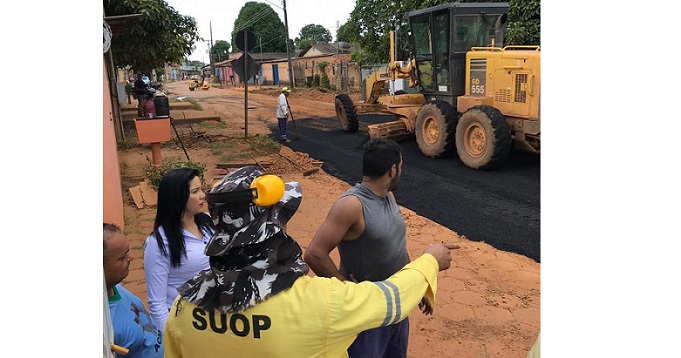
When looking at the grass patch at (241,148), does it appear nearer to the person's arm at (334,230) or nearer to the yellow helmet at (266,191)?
the person's arm at (334,230)

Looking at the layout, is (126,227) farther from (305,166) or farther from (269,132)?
(269,132)

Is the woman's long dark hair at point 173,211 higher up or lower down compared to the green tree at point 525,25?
lower down

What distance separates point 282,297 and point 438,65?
857cm

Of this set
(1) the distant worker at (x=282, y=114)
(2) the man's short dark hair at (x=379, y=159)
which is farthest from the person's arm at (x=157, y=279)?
(1) the distant worker at (x=282, y=114)

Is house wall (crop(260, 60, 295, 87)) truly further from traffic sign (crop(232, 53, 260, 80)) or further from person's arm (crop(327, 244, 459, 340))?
person's arm (crop(327, 244, 459, 340))

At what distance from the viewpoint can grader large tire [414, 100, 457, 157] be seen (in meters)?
8.63

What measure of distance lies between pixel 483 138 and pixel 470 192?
1.39 meters

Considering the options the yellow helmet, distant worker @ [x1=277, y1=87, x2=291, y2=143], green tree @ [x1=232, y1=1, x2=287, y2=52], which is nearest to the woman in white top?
the yellow helmet

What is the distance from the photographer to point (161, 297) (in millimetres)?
2264

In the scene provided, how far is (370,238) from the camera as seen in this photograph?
2307 millimetres

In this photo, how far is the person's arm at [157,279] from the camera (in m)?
2.25

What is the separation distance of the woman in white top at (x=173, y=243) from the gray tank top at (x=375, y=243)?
26.2 inches

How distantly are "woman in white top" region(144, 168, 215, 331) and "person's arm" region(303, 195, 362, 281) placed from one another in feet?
1.59

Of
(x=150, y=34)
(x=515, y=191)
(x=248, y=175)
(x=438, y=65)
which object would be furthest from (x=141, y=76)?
(x=248, y=175)
